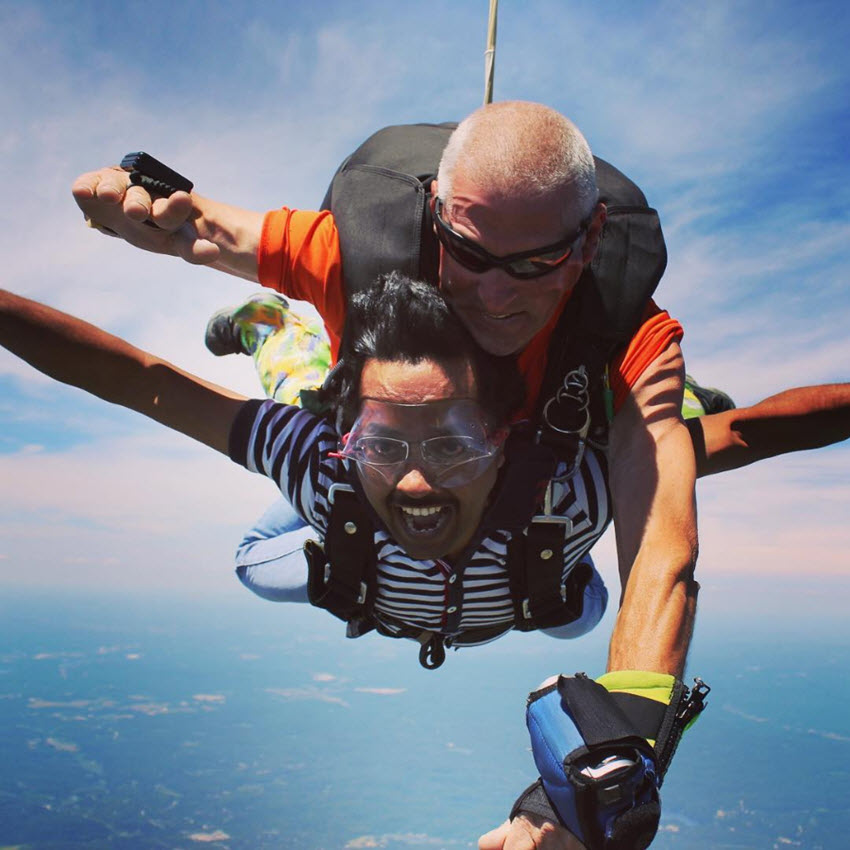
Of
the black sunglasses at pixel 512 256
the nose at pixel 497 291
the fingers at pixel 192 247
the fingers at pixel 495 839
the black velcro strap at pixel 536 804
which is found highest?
the fingers at pixel 192 247

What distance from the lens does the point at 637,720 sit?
75.8 inches

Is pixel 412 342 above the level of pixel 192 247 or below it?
below

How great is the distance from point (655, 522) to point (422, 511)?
0.89m

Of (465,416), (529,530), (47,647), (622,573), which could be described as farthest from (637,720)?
(47,647)

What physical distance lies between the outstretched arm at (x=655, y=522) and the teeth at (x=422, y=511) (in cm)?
67

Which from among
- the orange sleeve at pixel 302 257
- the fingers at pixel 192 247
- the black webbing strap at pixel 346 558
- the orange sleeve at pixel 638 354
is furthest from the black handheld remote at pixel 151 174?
the orange sleeve at pixel 638 354

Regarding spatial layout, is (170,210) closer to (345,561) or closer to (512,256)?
(512,256)

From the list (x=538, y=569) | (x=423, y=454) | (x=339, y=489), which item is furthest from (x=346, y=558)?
(x=538, y=569)

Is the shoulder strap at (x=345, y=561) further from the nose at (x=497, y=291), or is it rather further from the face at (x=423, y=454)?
the nose at (x=497, y=291)

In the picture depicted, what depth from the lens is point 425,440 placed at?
282cm

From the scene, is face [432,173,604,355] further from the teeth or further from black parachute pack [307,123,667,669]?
the teeth

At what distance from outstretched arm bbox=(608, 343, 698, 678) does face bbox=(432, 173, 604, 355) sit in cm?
46

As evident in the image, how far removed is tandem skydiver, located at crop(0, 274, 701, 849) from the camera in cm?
278

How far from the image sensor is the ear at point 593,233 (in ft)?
8.00
